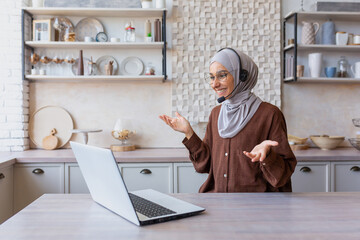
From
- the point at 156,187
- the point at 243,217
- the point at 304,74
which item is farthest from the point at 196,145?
the point at 304,74

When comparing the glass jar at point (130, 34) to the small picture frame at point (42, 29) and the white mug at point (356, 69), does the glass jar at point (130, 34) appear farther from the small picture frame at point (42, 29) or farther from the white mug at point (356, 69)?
the white mug at point (356, 69)

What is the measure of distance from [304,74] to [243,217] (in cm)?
262

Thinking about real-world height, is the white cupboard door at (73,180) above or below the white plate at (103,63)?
below

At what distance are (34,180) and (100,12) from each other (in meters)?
1.63

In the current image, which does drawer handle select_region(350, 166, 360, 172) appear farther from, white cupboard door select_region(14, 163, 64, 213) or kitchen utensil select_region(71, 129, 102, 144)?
white cupboard door select_region(14, 163, 64, 213)

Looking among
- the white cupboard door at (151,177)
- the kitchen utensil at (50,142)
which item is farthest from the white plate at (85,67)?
the white cupboard door at (151,177)

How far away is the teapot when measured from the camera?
Answer: 3201 millimetres

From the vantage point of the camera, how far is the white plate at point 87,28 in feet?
10.7

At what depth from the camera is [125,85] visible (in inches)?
131

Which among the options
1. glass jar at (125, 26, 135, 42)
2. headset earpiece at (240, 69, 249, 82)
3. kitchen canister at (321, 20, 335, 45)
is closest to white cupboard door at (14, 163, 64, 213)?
glass jar at (125, 26, 135, 42)

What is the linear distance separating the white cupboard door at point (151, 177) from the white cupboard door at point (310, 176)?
1031 millimetres

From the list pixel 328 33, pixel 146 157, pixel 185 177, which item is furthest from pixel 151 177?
pixel 328 33

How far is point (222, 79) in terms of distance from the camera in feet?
5.72

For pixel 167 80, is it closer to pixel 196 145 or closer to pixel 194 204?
pixel 196 145
